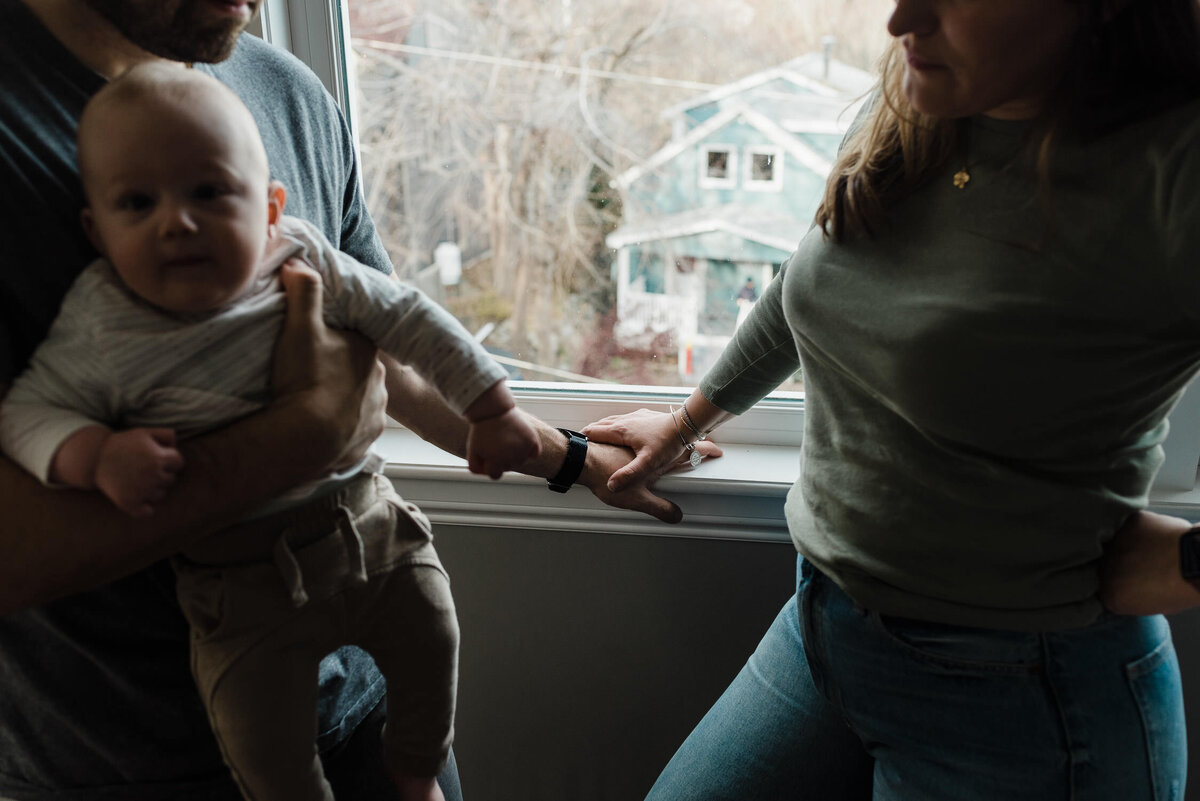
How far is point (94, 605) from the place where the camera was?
956 millimetres

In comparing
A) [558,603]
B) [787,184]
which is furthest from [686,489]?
[787,184]

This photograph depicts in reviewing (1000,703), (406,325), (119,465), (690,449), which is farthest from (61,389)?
(1000,703)

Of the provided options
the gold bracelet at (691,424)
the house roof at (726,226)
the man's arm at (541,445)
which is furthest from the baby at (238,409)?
the house roof at (726,226)

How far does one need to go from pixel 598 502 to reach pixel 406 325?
2.26 feet

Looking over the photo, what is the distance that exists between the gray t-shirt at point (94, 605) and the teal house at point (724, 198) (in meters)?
0.54

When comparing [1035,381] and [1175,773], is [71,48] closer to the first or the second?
[1035,381]

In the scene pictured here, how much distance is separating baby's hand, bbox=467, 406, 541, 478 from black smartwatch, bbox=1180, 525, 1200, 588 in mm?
698

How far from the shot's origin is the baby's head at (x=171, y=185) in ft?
2.54

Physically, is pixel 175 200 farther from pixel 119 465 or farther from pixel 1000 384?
pixel 1000 384

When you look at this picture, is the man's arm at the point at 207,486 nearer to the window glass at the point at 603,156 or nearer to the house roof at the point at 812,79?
the window glass at the point at 603,156

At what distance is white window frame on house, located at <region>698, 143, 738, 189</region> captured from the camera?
5.06 feet

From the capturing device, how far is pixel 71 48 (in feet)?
2.88

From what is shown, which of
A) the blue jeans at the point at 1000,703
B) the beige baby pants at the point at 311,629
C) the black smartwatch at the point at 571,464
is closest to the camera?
the beige baby pants at the point at 311,629

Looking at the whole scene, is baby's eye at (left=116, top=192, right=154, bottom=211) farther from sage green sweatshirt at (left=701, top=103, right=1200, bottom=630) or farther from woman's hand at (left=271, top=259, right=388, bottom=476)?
sage green sweatshirt at (left=701, top=103, right=1200, bottom=630)
